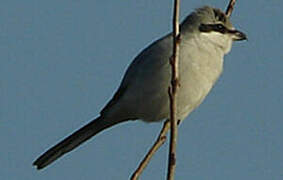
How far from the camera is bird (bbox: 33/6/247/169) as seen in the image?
532 centimetres

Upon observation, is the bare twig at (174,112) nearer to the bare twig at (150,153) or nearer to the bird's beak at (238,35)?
the bare twig at (150,153)

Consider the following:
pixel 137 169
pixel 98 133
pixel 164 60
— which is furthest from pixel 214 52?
pixel 137 169

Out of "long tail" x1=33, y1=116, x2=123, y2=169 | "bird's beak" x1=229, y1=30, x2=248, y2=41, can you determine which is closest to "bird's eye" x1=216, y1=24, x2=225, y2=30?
"bird's beak" x1=229, y1=30, x2=248, y2=41

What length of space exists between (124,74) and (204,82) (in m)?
0.80

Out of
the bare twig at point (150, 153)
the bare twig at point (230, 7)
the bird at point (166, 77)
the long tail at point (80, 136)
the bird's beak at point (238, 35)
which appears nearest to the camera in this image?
the bare twig at point (150, 153)

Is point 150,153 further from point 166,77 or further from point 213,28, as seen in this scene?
point 213,28

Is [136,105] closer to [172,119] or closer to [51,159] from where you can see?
[51,159]

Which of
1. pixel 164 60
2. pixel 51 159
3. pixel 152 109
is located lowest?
pixel 51 159

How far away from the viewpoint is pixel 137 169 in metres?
3.62

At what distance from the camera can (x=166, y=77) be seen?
531cm

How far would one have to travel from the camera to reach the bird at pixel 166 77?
5.32 meters

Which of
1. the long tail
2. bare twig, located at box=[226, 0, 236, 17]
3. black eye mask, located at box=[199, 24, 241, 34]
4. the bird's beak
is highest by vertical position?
bare twig, located at box=[226, 0, 236, 17]

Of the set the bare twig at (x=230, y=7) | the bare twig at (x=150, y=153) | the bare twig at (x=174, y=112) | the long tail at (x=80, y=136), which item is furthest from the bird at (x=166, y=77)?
the bare twig at (x=174, y=112)

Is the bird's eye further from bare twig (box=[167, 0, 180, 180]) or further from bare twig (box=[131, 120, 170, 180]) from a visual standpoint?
bare twig (box=[167, 0, 180, 180])
